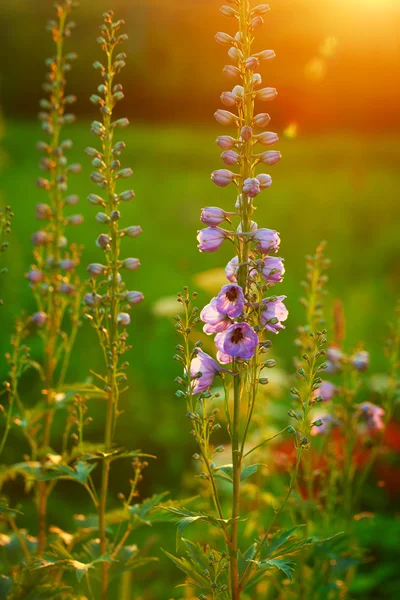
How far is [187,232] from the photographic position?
9.50 m

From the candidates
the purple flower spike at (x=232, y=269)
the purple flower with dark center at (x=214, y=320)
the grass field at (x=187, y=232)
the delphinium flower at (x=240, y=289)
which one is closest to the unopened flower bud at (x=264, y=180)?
the delphinium flower at (x=240, y=289)

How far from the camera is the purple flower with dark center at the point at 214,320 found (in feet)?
6.34

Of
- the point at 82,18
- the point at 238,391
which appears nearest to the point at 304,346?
the point at 238,391

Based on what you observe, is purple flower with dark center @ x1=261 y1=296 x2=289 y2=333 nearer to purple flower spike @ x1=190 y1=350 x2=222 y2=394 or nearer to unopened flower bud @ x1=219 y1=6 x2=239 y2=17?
purple flower spike @ x1=190 y1=350 x2=222 y2=394

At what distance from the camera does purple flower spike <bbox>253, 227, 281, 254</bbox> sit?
186 cm

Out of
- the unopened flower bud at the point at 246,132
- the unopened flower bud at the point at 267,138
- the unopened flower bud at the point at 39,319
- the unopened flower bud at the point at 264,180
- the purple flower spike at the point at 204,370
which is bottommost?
the purple flower spike at the point at 204,370

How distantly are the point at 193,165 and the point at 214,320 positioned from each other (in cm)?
996

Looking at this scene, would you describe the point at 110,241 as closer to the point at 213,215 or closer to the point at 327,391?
the point at 213,215

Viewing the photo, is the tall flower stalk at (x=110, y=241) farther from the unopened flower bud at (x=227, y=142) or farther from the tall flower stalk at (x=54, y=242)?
the tall flower stalk at (x=54, y=242)

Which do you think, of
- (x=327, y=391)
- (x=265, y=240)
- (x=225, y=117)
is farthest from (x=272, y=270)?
(x=327, y=391)

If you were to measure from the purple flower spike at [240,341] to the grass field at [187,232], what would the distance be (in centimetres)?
316

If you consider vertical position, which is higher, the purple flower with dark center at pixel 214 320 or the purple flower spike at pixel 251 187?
the purple flower spike at pixel 251 187

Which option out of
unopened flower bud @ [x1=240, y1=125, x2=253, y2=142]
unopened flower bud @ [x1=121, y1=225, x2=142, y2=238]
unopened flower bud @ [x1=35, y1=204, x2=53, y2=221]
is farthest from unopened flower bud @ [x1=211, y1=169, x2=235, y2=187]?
unopened flower bud @ [x1=35, y1=204, x2=53, y2=221]

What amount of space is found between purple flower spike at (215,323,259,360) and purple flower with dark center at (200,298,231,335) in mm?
68
